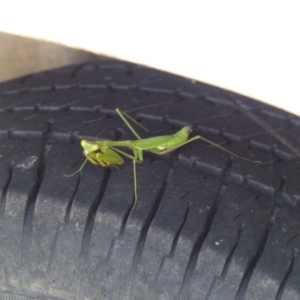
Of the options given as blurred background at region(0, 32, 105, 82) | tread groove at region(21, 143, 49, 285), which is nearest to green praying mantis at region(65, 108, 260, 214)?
tread groove at region(21, 143, 49, 285)

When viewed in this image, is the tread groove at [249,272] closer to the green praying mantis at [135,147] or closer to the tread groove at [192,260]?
the tread groove at [192,260]

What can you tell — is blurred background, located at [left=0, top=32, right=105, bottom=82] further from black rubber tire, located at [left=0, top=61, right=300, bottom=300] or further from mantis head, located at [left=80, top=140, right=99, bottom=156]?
mantis head, located at [left=80, top=140, right=99, bottom=156]

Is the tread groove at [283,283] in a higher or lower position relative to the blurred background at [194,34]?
lower

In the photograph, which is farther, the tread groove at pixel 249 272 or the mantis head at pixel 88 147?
the mantis head at pixel 88 147

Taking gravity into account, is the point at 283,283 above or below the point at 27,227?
above

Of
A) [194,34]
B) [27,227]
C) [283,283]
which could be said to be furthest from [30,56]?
[283,283]

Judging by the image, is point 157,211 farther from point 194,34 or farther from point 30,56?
point 30,56

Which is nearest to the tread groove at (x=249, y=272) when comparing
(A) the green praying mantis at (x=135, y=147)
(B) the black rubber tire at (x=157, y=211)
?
(B) the black rubber tire at (x=157, y=211)

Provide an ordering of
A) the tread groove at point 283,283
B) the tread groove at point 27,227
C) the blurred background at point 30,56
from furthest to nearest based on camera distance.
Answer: the blurred background at point 30,56 → the tread groove at point 27,227 → the tread groove at point 283,283
